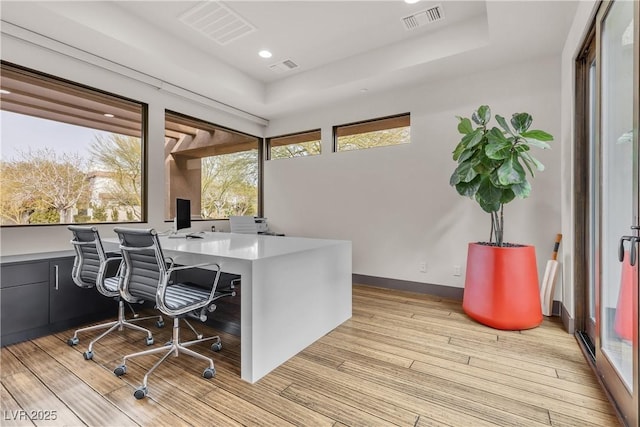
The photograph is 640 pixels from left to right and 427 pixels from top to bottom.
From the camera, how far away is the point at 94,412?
5.34 feet

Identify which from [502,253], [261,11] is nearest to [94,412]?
[502,253]

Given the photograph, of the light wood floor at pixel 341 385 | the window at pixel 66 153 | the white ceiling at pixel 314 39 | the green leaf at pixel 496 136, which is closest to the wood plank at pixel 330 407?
the light wood floor at pixel 341 385

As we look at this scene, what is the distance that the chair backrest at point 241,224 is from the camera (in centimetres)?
Answer: 412

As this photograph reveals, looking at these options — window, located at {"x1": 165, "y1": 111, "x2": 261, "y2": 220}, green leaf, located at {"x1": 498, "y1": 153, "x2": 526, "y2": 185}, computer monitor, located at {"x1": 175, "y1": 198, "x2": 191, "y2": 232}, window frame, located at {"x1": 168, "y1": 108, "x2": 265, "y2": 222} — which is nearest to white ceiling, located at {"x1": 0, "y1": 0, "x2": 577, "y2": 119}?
window frame, located at {"x1": 168, "y1": 108, "x2": 265, "y2": 222}

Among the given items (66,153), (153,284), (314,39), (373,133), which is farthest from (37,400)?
(373,133)

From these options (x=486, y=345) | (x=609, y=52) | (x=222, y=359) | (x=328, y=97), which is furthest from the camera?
(x=328, y=97)

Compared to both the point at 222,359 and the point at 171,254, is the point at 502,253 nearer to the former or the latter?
the point at 222,359

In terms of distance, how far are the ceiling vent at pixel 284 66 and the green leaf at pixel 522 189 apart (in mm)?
3019

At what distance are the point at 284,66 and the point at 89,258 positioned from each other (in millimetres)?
3173

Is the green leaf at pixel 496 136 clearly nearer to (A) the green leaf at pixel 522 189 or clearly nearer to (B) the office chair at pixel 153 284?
(A) the green leaf at pixel 522 189

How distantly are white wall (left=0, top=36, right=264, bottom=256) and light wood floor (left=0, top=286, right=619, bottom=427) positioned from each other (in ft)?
3.07

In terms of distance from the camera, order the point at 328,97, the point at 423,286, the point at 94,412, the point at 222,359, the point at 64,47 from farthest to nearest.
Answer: the point at 328,97 → the point at 423,286 → the point at 64,47 → the point at 222,359 → the point at 94,412

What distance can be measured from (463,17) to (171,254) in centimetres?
353

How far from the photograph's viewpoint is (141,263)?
2.00 metres
